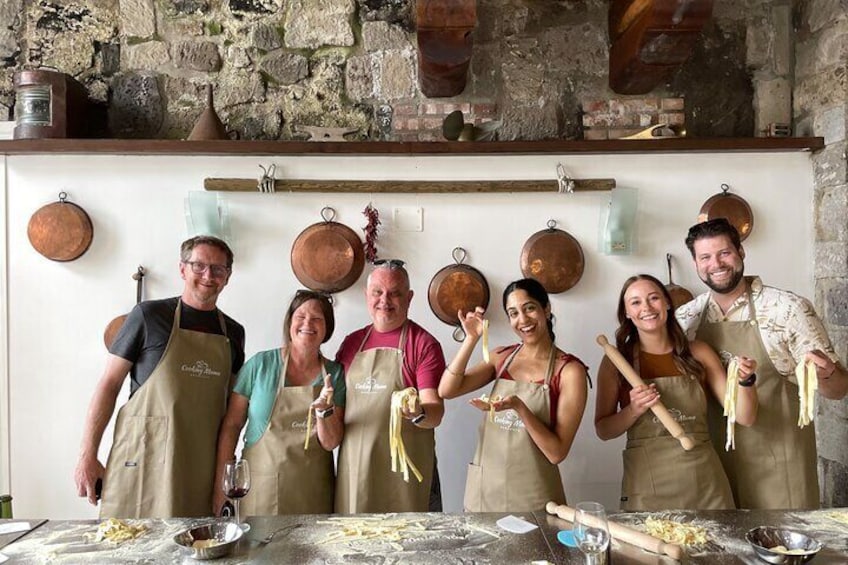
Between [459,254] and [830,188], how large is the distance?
2117 mm

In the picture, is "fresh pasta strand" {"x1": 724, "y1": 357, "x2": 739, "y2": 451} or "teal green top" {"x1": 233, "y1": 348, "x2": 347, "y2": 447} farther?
"teal green top" {"x1": 233, "y1": 348, "x2": 347, "y2": 447}

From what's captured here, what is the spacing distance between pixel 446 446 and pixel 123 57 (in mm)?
3029

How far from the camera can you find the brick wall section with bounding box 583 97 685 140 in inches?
150

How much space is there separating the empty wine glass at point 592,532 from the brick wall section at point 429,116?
257 cm

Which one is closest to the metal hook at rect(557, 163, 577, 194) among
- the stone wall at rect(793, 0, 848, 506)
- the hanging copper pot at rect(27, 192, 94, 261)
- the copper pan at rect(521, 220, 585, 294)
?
the copper pan at rect(521, 220, 585, 294)

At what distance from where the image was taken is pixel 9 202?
357 cm

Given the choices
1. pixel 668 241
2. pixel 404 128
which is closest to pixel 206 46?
pixel 404 128

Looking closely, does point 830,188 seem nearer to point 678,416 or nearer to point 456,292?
point 678,416

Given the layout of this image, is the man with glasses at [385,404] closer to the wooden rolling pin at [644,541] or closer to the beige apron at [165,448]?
the beige apron at [165,448]

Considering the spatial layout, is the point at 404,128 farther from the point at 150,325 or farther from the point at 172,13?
the point at 150,325

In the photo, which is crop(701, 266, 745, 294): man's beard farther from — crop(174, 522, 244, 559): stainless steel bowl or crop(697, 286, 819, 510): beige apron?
crop(174, 522, 244, 559): stainless steel bowl

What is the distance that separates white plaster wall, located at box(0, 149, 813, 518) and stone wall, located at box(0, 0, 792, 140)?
1.01 feet

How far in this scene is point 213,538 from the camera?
201cm

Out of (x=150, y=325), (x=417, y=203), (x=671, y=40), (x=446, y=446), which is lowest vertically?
(x=446, y=446)
